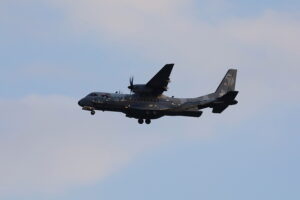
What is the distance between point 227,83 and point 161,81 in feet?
35.5

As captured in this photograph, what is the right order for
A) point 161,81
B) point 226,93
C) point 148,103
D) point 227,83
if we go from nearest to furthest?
1. point 161,81
2. point 226,93
3. point 148,103
4. point 227,83

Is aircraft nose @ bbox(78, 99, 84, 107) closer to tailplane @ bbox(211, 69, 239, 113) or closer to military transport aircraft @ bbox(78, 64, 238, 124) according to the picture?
military transport aircraft @ bbox(78, 64, 238, 124)

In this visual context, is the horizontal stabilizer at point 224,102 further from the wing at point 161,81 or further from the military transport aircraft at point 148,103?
the wing at point 161,81

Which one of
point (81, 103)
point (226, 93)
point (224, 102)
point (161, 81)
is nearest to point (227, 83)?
point (224, 102)

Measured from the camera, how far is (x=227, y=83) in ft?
269

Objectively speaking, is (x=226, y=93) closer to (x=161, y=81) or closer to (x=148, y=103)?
(x=161, y=81)

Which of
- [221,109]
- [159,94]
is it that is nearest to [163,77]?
→ [159,94]

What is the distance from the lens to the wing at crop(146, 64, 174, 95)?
7291 centimetres

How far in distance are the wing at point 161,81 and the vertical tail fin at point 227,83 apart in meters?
7.81

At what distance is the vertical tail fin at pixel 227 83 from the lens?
265ft

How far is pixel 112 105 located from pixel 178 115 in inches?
284

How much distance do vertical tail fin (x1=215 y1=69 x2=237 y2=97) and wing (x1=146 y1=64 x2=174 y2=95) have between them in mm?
7806

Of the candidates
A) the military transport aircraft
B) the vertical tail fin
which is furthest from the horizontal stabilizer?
the vertical tail fin

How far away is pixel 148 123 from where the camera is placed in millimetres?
78188
